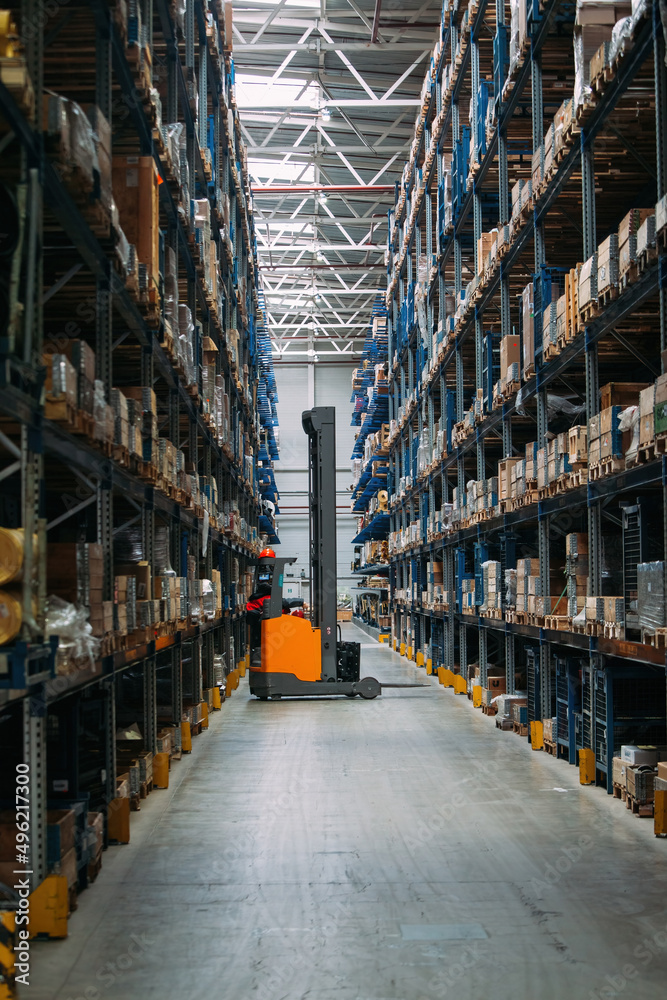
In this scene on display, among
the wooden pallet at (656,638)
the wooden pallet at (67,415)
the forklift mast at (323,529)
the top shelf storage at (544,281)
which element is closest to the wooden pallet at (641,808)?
the wooden pallet at (656,638)

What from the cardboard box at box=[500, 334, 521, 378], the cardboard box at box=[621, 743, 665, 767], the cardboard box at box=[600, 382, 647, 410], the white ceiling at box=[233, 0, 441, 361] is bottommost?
the cardboard box at box=[621, 743, 665, 767]

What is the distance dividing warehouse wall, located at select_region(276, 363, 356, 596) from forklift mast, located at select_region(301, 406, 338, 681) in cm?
2708

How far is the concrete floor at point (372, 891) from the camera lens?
13.1ft

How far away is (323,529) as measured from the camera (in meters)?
13.5

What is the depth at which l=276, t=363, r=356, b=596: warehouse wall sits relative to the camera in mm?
41375

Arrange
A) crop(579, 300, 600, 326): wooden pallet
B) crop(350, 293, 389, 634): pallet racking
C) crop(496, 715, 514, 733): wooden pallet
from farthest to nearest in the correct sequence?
crop(350, 293, 389, 634): pallet racking, crop(496, 715, 514, 733): wooden pallet, crop(579, 300, 600, 326): wooden pallet

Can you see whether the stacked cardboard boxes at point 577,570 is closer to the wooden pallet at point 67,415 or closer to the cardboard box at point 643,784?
the cardboard box at point 643,784

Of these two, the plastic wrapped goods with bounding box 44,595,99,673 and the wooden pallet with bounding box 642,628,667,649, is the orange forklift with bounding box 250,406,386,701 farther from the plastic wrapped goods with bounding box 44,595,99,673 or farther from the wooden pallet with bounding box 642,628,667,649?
the plastic wrapped goods with bounding box 44,595,99,673

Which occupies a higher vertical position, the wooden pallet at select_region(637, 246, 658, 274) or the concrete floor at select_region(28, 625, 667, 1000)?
the wooden pallet at select_region(637, 246, 658, 274)

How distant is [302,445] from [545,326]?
32.6 metres

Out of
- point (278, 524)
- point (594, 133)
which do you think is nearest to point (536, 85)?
point (594, 133)

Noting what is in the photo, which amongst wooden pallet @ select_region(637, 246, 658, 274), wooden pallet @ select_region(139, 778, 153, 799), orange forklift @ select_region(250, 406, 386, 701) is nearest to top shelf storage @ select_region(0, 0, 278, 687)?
orange forklift @ select_region(250, 406, 386, 701)

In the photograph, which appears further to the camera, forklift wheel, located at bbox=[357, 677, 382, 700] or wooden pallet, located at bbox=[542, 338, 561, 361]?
forklift wheel, located at bbox=[357, 677, 382, 700]

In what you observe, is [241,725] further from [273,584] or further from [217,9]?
[217,9]
